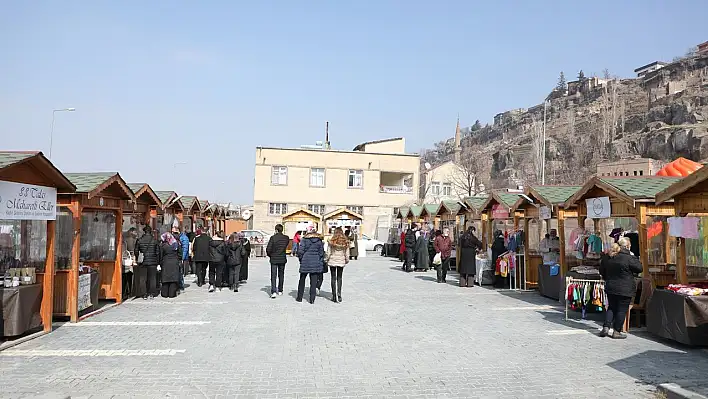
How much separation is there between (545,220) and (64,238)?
11.7 meters

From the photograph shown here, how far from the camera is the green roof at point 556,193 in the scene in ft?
44.9

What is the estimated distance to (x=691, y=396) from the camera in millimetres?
5547

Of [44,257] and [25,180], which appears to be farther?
[44,257]

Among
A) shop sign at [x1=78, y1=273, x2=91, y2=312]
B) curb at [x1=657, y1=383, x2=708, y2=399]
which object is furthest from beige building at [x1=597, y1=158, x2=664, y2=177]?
shop sign at [x1=78, y1=273, x2=91, y2=312]

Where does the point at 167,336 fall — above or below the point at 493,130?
below

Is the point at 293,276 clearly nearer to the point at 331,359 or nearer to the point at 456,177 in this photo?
the point at 331,359

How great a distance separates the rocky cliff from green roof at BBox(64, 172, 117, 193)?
4968 centimetres

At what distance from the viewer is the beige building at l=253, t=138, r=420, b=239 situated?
47562 mm

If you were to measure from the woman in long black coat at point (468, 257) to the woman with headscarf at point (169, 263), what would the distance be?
768cm

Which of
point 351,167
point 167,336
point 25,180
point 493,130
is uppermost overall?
point 493,130

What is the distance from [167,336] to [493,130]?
14418 cm

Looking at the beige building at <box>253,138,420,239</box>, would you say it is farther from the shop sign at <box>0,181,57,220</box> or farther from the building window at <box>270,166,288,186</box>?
the shop sign at <box>0,181,57,220</box>

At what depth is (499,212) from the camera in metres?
17.8

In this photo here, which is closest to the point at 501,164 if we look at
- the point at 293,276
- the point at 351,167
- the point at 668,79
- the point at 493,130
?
the point at 668,79
